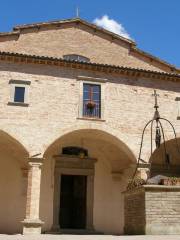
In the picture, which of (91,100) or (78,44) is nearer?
(91,100)

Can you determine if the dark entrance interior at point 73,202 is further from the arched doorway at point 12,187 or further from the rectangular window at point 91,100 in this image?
the rectangular window at point 91,100

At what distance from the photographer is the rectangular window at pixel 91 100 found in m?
14.4

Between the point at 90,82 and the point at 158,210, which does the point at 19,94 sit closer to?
the point at 90,82

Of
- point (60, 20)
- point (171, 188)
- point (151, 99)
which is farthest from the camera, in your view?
point (60, 20)

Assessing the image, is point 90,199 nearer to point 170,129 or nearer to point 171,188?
point 170,129

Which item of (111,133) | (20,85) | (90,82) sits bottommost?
(111,133)

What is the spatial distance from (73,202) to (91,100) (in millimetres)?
4745

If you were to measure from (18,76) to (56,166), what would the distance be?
430 cm

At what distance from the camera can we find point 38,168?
13.3 m

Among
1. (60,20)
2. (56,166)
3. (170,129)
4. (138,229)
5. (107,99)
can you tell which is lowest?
(138,229)

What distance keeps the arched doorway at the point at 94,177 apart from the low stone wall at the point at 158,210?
21.2 ft

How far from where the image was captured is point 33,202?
1293 cm

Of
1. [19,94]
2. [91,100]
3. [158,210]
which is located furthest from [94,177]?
[158,210]

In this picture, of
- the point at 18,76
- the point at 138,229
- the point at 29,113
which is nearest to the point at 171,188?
the point at 138,229
